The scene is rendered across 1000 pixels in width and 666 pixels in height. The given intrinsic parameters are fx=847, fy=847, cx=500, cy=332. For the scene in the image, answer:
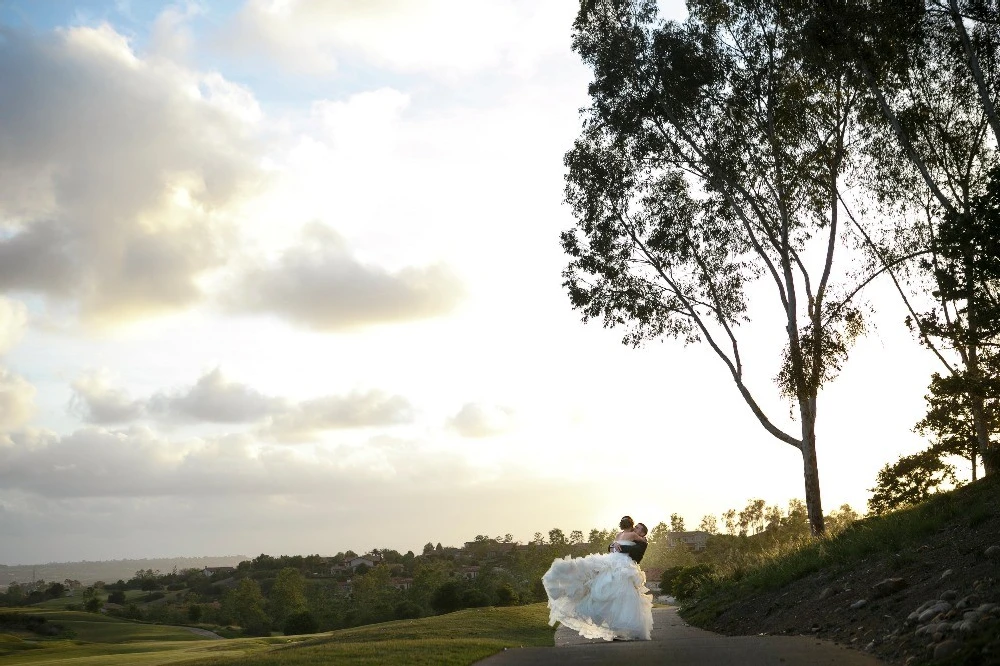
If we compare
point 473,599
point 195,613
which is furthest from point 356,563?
point 473,599

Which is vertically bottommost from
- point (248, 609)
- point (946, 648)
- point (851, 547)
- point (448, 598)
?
point (248, 609)

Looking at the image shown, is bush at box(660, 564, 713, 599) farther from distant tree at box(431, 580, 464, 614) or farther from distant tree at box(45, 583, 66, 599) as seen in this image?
distant tree at box(45, 583, 66, 599)

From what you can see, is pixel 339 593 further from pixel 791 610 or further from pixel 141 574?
pixel 791 610

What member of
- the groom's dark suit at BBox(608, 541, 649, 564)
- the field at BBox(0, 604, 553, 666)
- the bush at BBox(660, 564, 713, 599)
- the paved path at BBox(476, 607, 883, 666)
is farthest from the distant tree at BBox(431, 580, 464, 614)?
the paved path at BBox(476, 607, 883, 666)

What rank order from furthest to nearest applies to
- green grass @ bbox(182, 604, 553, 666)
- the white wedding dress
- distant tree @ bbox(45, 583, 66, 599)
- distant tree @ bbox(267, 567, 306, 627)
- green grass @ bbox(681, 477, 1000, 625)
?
distant tree @ bbox(45, 583, 66, 599)
distant tree @ bbox(267, 567, 306, 627)
green grass @ bbox(681, 477, 1000, 625)
the white wedding dress
green grass @ bbox(182, 604, 553, 666)

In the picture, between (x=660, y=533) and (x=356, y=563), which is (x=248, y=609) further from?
(x=356, y=563)

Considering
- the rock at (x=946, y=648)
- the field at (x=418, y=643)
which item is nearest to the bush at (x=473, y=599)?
the field at (x=418, y=643)

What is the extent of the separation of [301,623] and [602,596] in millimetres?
61644

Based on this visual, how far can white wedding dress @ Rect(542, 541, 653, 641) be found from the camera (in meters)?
14.1

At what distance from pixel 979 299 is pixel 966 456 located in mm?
14577

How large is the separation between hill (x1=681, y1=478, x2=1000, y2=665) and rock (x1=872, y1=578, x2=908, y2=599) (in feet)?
0.04

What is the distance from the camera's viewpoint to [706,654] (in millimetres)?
9391

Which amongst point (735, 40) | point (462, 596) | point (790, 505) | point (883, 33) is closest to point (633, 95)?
point (735, 40)

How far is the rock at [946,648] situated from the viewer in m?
7.45
